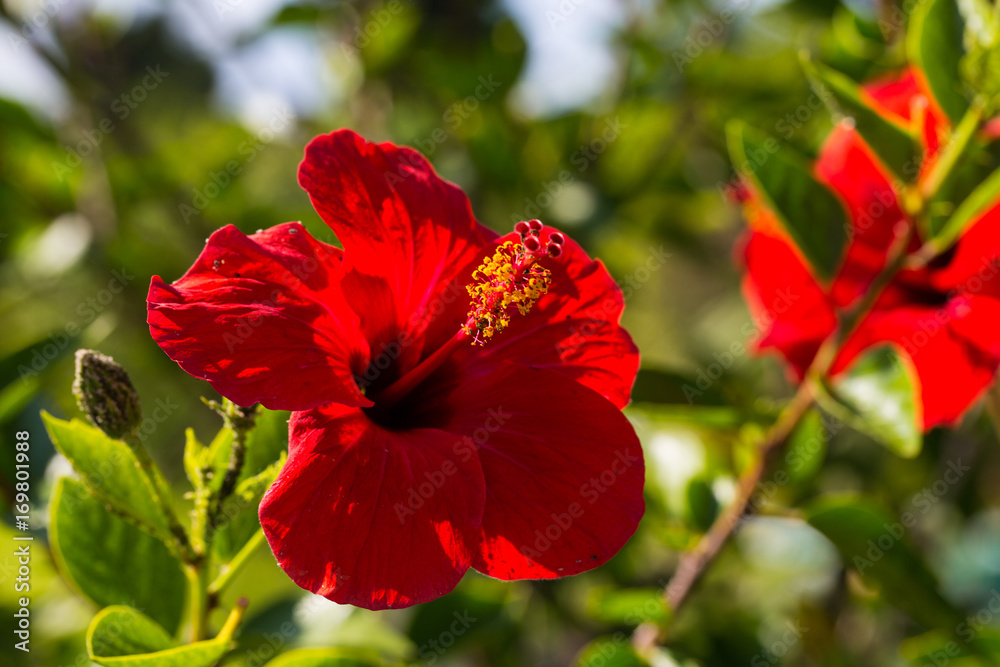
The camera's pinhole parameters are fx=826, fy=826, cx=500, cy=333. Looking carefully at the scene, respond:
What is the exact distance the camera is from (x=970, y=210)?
1329mm

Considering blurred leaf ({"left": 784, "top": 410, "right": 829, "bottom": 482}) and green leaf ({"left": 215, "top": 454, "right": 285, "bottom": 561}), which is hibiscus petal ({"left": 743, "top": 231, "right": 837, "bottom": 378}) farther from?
green leaf ({"left": 215, "top": 454, "right": 285, "bottom": 561})

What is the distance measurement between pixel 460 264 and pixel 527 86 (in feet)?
6.20

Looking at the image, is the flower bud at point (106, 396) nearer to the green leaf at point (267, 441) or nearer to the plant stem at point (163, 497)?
the plant stem at point (163, 497)

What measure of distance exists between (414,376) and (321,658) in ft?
1.35

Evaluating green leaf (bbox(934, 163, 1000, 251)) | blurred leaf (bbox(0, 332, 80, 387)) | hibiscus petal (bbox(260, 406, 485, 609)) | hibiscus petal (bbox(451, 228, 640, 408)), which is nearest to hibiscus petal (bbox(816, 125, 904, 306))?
green leaf (bbox(934, 163, 1000, 251))

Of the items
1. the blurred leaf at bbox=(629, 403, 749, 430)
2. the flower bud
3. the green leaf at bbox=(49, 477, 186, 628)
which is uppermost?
the flower bud

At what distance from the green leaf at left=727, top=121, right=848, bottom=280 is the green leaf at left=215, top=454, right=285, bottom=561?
891mm

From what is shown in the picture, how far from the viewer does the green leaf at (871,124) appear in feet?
4.45

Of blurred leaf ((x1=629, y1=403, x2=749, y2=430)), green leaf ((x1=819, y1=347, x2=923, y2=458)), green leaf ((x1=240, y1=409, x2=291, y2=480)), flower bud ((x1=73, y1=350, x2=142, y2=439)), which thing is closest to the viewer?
flower bud ((x1=73, y1=350, x2=142, y2=439))

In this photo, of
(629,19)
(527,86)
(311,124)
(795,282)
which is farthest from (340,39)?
(795,282)

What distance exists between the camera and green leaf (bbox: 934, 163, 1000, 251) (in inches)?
51.1

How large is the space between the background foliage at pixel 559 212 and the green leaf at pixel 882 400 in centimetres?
19

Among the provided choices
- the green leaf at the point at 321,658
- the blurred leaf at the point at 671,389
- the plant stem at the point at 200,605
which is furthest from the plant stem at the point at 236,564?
the blurred leaf at the point at 671,389

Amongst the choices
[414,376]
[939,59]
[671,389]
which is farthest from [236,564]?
[939,59]
